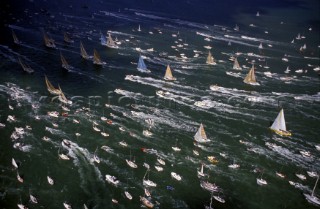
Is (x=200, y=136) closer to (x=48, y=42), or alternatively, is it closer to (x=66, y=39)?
(x=48, y=42)

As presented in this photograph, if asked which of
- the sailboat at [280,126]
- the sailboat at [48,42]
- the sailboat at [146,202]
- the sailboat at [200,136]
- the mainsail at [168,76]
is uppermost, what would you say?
the sailboat at [48,42]

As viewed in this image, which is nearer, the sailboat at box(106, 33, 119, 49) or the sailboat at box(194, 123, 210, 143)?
the sailboat at box(194, 123, 210, 143)

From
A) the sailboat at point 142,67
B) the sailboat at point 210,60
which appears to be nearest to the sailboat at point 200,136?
the sailboat at point 142,67

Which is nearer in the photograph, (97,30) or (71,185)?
(71,185)

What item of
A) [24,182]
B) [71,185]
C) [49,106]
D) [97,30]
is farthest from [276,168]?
[97,30]

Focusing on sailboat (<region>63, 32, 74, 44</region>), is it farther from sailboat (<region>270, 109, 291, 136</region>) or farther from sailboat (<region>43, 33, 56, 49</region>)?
sailboat (<region>270, 109, 291, 136</region>)

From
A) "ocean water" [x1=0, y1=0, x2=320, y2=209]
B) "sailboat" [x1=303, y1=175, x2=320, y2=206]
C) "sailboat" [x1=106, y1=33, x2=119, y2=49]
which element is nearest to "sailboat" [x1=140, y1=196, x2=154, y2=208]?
"ocean water" [x1=0, y1=0, x2=320, y2=209]

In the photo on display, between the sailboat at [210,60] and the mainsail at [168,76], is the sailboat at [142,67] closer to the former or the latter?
the mainsail at [168,76]

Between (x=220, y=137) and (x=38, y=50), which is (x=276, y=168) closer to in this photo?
(x=220, y=137)
